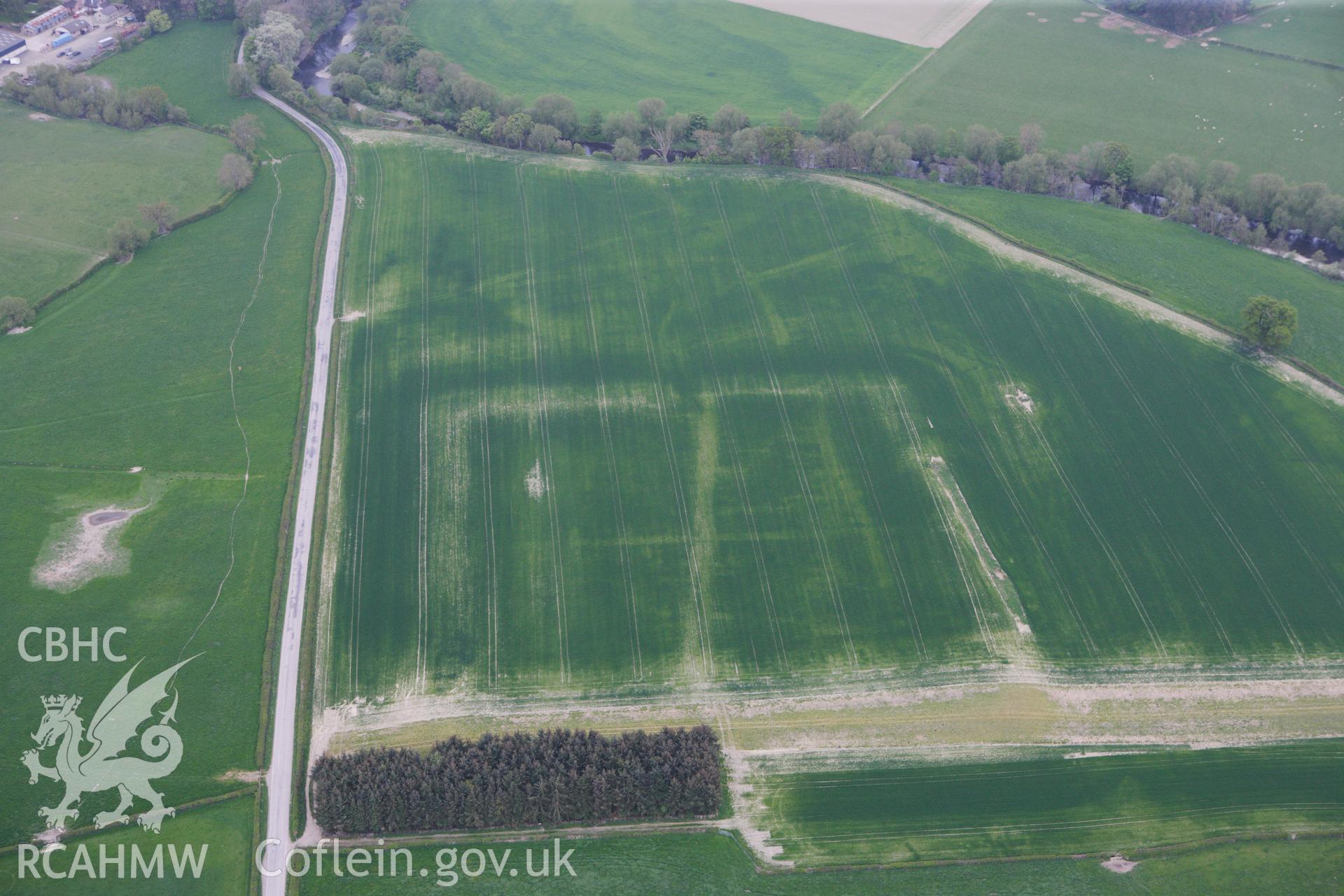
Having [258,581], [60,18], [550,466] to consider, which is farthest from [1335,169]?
[60,18]

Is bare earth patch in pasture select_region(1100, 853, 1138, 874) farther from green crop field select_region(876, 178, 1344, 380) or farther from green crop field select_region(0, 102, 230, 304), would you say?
green crop field select_region(0, 102, 230, 304)

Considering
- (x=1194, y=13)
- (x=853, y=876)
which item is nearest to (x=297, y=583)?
(x=853, y=876)

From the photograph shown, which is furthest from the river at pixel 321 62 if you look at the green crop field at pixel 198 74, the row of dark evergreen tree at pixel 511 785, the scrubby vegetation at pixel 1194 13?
the scrubby vegetation at pixel 1194 13

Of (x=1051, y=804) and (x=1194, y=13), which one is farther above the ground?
(x=1194, y=13)

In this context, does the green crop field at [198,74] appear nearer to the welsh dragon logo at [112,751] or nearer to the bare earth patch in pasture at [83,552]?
the bare earth patch in pasture at [83,552]

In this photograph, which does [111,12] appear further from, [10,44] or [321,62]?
[321,62]
